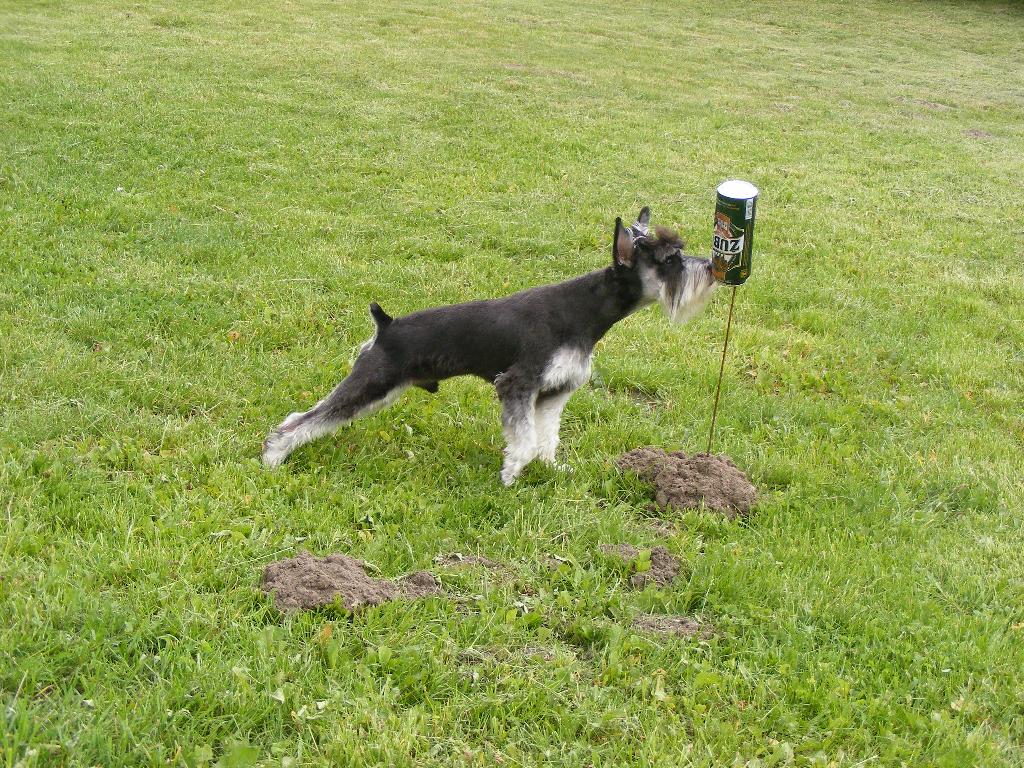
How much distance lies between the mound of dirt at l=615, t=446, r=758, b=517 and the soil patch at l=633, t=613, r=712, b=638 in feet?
3.42

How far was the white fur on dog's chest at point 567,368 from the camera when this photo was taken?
18.7 ft

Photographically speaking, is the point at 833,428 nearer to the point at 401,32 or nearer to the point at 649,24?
the point at 401,32

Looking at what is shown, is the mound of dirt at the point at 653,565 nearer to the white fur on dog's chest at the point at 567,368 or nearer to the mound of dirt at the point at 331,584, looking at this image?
the mound of dirt at the point at 331,584

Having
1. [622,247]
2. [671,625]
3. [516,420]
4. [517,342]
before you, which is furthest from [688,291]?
[671,625]

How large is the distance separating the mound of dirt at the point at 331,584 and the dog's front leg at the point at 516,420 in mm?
1223

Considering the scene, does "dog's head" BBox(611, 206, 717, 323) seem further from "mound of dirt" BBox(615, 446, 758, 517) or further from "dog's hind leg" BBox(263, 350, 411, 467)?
"dog's hind leg" BBox(263, 350, 411, 467)

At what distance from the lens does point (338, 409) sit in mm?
5695

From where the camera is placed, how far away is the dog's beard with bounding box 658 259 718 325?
5656mm

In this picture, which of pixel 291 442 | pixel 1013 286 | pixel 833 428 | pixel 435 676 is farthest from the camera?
pixel 1013 286

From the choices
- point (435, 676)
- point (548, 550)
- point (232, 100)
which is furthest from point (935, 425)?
point (232, 100)

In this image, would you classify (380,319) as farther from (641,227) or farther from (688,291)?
(688,291)

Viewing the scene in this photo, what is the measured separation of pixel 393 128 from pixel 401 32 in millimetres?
11457

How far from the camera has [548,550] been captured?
5.06 metres

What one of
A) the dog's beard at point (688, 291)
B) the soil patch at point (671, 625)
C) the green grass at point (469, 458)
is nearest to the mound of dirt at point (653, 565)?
the green grass at point (469, 458)
